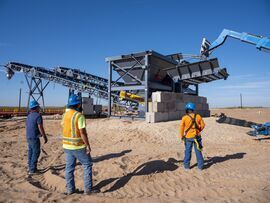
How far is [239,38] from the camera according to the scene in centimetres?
1123

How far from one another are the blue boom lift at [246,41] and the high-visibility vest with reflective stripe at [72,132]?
8.45 metres

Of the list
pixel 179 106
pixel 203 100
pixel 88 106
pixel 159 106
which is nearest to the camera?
pixel 159 106

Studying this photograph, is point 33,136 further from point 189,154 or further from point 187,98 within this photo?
point 187,98

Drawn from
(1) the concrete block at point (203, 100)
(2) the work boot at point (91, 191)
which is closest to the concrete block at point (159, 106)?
(1) the concrete block at point (203, 100)

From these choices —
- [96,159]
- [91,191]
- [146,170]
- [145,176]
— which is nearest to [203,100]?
[96,159]

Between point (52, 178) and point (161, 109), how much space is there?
805 cm

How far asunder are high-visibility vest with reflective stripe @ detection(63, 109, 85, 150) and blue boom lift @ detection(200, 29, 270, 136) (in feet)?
27.7

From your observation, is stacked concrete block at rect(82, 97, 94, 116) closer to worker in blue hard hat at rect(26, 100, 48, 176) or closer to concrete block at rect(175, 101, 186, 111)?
concrete block at rect(175, 101, 186, 111)

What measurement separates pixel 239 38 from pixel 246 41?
44 centimetres

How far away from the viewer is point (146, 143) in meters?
9.22

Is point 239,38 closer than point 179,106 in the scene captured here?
Yes

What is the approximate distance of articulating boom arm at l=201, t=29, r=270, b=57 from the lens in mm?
10156

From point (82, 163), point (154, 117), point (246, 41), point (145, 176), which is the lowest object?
point (145, 176)

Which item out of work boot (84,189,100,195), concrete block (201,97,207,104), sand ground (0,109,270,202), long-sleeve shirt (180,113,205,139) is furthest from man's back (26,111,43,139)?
concrete block (201,97,207,104)
